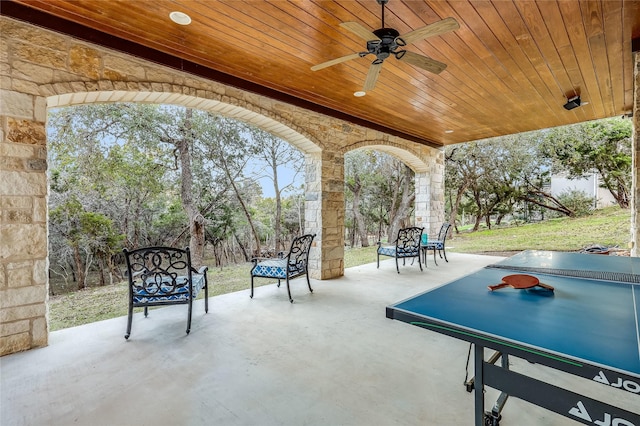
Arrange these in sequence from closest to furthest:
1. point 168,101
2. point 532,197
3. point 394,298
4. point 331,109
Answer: point 168,101
point 394,298
point 331,109
point 532,197

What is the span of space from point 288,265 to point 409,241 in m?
2.55

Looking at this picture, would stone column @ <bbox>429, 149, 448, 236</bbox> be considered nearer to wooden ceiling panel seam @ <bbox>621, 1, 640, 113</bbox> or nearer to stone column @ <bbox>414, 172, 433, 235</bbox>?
stone column @ <bbox>414, 172, 433, 235</bbox>

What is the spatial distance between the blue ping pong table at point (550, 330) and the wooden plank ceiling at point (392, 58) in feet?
6.86

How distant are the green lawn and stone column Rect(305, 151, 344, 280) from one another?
1394mm

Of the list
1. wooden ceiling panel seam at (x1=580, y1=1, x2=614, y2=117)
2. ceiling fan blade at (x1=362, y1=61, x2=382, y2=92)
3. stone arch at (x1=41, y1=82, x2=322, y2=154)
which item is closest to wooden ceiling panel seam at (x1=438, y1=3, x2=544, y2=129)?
ceiling fan blade at (x1=362, y1=61, x2=382, y2=92)

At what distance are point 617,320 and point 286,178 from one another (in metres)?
7.68

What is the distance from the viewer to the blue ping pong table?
2.80 feet

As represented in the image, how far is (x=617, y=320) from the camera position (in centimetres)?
110

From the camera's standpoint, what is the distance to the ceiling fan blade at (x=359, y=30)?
1.97 m

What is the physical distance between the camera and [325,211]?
4.71m

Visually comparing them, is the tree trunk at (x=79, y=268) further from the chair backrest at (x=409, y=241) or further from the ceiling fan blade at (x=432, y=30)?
the ceiling fan blade at (x=432, y=30)

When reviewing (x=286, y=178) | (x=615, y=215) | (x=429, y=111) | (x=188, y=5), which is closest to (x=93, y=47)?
(x=188, y=5)

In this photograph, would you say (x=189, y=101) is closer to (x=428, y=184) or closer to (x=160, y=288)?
(x=160, y=288)

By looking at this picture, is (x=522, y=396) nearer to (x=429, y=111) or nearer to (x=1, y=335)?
(x=1, y=335)
